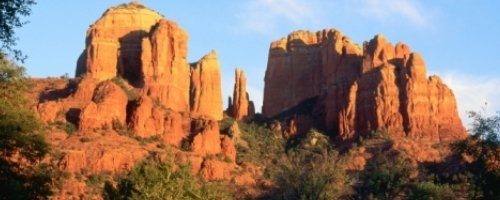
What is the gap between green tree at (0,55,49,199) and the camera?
2745 cm

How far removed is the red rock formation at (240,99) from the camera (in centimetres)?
13162

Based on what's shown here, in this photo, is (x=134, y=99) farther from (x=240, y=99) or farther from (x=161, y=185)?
(x=161, y=185)

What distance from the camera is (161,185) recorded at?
48.6 metres

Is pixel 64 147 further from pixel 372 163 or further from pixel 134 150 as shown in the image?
pixel 372 163

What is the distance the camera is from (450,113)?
118375 millimetres

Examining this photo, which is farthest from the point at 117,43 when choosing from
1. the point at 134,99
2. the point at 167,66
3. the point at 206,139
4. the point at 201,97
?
the point at 206,139

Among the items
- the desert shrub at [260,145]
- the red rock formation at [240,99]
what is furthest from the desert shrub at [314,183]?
the red rock formation at [240,99]

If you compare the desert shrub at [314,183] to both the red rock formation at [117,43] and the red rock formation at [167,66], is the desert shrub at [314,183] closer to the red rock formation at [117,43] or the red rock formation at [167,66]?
the red rock formation at [167,66]

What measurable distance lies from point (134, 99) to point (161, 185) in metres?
57.5

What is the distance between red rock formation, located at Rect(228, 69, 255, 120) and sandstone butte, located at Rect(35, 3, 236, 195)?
4.80m

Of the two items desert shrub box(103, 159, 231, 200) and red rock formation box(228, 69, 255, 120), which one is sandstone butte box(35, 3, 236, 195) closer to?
red rock formation box(228, 69, 255, 120)

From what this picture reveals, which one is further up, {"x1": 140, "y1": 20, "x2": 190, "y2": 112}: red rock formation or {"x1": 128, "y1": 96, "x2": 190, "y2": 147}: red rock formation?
{"x1": 140, "y1": 20, "x2": 190, "y2": 112}: red rock formation

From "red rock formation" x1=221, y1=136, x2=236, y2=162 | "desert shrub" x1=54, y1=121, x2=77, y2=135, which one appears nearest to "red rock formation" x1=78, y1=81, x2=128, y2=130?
"desert shrub" x1=54, y1=121, x2=77, y2=135

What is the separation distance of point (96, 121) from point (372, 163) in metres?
28.2
